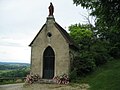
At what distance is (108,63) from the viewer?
36094 millimetres

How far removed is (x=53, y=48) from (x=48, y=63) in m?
1.80

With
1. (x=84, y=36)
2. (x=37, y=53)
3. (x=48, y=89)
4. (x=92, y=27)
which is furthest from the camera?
(x=92, y=27)

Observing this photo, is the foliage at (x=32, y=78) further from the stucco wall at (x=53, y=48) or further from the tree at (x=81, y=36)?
the tree at (x=81, y=36)

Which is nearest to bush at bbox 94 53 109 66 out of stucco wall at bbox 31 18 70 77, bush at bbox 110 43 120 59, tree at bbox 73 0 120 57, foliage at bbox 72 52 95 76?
foliage at bbox 72 52 95 76

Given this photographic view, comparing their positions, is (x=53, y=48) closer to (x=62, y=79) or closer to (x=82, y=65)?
(x=82, y=65)

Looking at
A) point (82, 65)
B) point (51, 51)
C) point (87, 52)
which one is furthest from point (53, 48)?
point (87, 52)

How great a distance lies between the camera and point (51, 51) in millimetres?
29766

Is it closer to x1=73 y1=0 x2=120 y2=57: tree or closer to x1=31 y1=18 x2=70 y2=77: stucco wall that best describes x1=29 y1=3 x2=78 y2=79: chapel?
x1=31 y1=18 x2=70 y2=77: stucco wall

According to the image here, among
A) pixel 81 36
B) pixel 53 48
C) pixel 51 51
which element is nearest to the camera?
pixel 53 48

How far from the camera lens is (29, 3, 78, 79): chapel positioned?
28594 millimetres

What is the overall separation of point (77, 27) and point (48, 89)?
22.3 metres

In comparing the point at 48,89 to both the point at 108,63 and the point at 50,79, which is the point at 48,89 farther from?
the point at 108,63

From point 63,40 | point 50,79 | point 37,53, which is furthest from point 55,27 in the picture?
point 50,79

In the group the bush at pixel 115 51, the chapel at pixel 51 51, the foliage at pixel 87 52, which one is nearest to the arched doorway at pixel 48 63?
the chapel at pixel 51 51
